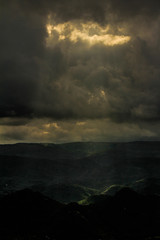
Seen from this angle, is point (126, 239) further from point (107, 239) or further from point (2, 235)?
point (2, 235)

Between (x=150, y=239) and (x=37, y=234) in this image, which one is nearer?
(x=150, y=239)

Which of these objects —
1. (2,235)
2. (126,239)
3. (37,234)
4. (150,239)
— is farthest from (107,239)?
(2,235)

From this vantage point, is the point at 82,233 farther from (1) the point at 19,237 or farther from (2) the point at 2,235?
(2) the point at 2,235

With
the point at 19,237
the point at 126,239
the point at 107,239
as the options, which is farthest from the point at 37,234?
the point at 126,239

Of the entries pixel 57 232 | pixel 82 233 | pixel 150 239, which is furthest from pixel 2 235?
pixel 150 239

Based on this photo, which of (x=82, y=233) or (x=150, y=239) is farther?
(x=82, y=233)

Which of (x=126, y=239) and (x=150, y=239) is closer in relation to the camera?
(x=150, y=239)

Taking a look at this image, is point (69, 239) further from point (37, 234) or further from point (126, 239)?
point (126, 239)
